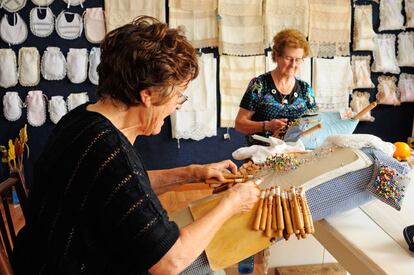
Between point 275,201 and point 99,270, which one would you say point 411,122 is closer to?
point 275,201

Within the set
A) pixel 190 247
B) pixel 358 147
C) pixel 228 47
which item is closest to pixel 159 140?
pixel 228 47

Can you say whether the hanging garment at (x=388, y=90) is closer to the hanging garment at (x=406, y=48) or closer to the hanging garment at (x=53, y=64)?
the hanging garment at (x=406, y=48)

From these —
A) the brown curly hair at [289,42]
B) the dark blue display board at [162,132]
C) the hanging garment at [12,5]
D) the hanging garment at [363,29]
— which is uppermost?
the hanging garment at [12,5]

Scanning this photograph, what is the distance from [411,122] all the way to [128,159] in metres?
3.72

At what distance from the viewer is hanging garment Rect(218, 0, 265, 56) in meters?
3.33

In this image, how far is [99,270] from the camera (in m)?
0.87

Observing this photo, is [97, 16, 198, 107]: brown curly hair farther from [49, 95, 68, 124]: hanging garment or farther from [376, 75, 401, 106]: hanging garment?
[376, 75, 401, 106]: hanging garment

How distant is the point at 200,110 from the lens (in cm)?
348

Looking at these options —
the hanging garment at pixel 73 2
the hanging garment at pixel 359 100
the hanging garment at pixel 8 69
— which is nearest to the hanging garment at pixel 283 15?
the hanging garment at pixel 359 100

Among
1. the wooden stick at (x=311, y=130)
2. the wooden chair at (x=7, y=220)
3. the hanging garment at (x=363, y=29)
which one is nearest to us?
the wooden chair at (x=7, y=220)

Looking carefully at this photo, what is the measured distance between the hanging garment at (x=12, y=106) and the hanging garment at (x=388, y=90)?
10.6ft

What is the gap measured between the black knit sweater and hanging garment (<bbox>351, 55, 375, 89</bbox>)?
126 inches

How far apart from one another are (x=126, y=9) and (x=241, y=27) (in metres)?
0.98

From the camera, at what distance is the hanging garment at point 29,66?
126 inches
